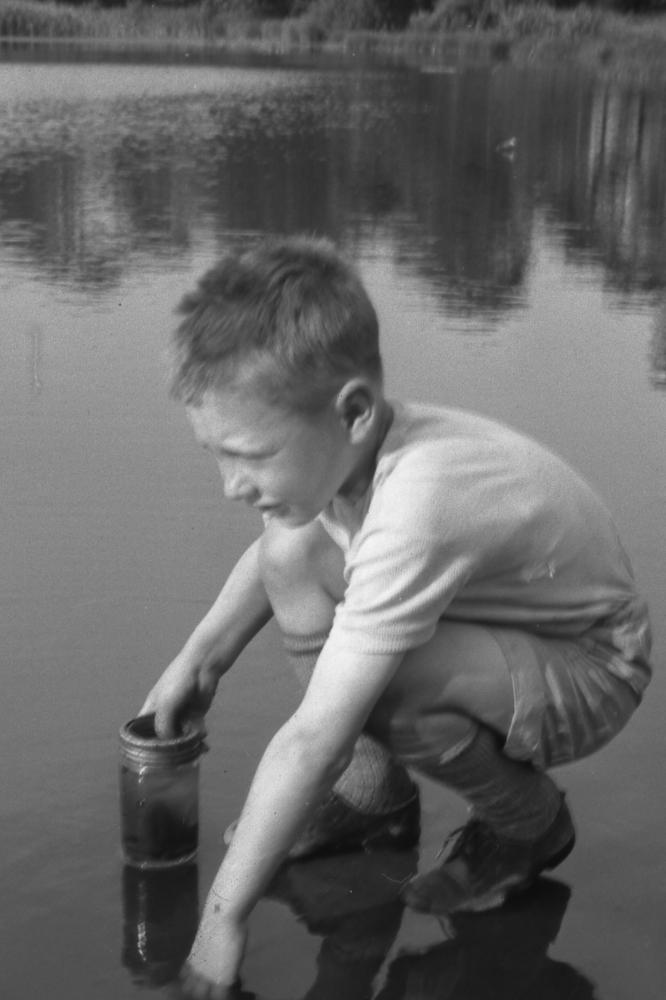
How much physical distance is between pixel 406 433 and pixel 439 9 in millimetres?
43472

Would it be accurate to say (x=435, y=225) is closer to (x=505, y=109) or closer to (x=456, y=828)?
(x=456, y=828)

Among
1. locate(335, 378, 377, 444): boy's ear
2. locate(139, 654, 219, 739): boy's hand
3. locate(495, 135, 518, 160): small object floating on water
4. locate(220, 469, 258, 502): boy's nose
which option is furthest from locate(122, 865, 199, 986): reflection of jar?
locate(495, 135, 518, 160): small object floating on water

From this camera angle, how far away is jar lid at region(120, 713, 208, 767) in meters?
2.47

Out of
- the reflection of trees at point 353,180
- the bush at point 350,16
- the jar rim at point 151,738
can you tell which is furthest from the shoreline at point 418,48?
the jar rim at point 151,738

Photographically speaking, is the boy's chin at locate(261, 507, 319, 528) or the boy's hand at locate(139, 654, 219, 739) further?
the boy's hand at locate(139, 654, 219, 739)

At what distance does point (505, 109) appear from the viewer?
19.7 meters

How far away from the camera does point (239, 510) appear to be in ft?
13.5

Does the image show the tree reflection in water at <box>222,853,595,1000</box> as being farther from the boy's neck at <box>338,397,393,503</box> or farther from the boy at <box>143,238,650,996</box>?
the boy's neck at <box>338,397,393,503</box>

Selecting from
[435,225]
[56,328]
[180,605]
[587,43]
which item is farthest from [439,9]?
[180,605]

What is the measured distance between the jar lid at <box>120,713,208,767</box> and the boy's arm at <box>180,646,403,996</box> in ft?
1.19

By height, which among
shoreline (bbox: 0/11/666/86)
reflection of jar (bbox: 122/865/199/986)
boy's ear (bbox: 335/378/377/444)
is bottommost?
shoreline (bbox: 0/11/666/86)

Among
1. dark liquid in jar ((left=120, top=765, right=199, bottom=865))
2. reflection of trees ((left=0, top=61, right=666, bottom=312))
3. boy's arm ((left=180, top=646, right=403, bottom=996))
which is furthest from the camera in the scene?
reflection of trees ((left=0, top=61, right=666, bottom=312))

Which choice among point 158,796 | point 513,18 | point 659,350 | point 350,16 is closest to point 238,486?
point 158,796

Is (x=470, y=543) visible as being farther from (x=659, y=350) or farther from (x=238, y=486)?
(x=659, y=350)
